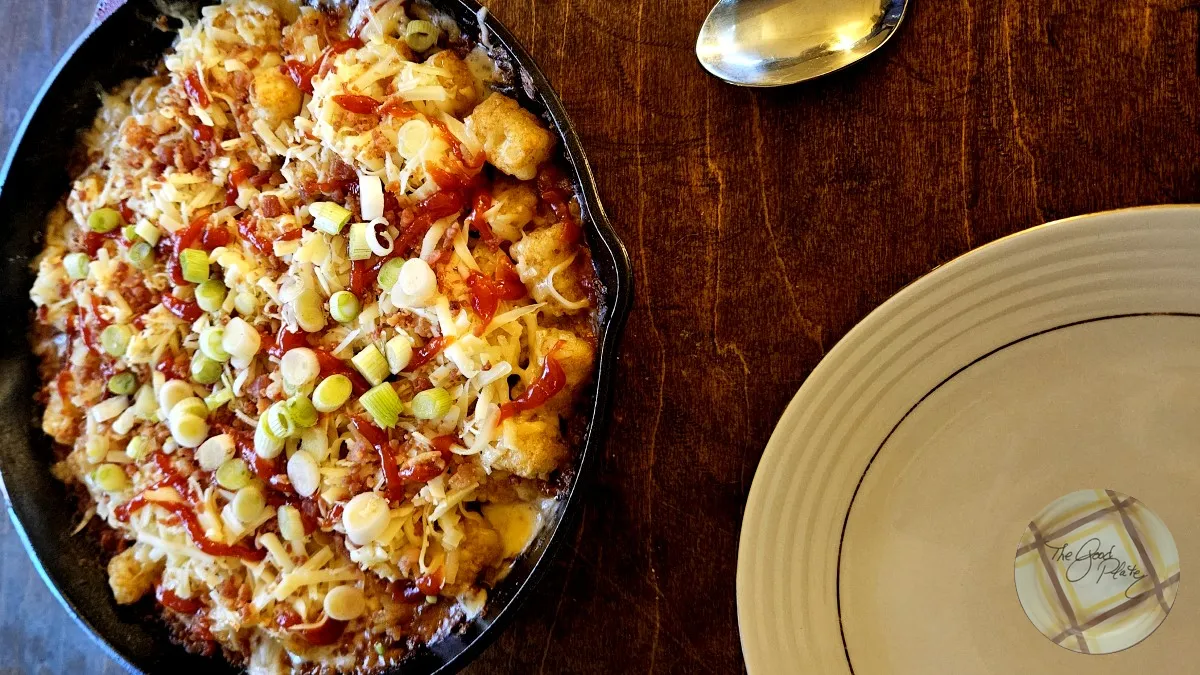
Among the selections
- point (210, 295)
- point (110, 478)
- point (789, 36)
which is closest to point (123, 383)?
point (110, 478)

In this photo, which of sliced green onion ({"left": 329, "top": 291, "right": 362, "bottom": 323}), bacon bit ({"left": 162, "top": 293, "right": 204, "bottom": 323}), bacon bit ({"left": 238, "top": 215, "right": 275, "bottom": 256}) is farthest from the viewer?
bacon bit ({"left": 162, "top": 293, "right": 204, "bottom": 323})

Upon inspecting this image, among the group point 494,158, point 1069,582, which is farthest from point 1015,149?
point 494,158

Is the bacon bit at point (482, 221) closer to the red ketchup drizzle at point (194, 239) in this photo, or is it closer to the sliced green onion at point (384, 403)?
the sliced green onion at point (384, 403)

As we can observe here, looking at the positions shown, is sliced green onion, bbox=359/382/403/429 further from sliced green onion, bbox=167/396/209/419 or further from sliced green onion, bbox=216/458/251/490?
sliced green onion, bbox=167/396/209/419

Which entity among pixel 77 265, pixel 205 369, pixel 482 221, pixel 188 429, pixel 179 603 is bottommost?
pixel 179 603

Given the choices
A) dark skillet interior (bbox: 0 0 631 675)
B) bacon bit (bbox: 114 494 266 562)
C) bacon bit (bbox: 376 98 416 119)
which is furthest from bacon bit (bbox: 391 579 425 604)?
bacon bit (bbox: 376 98 416 119)

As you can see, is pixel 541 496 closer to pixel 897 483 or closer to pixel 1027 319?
pixel 897 483

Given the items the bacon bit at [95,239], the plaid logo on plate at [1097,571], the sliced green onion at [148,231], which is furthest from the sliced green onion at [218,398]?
the plaid logo on plate at [1097,571]

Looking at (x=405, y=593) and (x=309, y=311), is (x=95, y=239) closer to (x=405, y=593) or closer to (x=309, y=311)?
(x=309, y=311)
